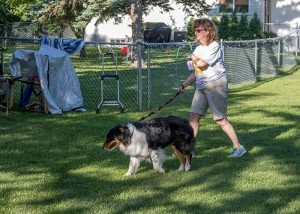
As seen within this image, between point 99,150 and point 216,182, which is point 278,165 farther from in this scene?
point 99,150

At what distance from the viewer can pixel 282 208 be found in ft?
20.1

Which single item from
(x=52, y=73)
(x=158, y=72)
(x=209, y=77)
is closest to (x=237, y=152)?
(x=209, y=77)

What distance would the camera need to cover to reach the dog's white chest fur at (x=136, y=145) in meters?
7.24

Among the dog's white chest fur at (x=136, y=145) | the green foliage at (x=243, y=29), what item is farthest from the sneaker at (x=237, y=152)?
the green foliage at (x=243, y=29)

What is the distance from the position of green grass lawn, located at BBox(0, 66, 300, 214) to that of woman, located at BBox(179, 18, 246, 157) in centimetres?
47

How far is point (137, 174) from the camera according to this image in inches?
297

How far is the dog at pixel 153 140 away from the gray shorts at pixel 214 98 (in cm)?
72

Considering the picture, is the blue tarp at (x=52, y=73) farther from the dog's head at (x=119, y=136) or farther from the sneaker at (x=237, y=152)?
the dog's head at (x=119, y=136)

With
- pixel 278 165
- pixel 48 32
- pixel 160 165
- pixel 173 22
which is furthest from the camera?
pixel 173 22

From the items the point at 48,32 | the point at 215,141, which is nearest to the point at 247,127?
the point at 215,141

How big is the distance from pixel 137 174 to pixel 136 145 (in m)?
0.44

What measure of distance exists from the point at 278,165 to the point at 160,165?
1454mm

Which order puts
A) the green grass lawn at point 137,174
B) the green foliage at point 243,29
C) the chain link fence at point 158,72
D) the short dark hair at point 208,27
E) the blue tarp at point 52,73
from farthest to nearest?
the green foliage at point 243,29, the chain link fence at point 158,72, the blue tarp at point 52,73, the short dark hair at point 208,27, the green grass lawn at point 137,174

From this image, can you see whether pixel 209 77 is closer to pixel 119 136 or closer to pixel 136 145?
pixel 136 145
